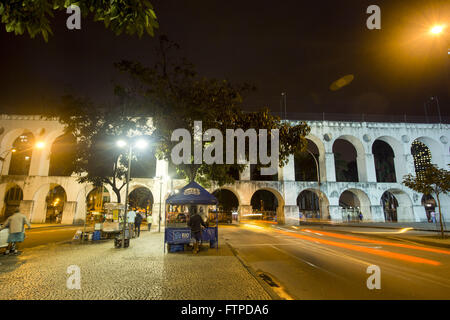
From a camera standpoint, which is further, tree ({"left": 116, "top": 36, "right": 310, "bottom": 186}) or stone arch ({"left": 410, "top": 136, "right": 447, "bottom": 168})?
stone arch ({"left": 410, "top": 136, "right": 447, "bottom": 168})

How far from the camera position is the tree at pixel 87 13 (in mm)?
3350

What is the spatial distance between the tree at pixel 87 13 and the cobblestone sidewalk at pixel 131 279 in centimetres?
448

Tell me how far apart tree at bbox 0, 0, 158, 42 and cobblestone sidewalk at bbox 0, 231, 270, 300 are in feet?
14.7

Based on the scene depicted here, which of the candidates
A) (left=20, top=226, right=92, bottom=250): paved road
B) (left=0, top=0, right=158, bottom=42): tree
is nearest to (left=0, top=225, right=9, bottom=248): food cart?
(left=20, top=226, right=92, bottom=250): paved road

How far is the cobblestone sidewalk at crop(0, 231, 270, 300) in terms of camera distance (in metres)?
4.58

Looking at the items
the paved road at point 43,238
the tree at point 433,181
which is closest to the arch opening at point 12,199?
the paved road at point 43,238

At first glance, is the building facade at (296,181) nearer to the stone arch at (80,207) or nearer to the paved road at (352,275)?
the stone arch at (80,207)

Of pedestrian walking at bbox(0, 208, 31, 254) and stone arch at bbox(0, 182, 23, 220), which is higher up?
stone arch at bbox(0, 182, 23, 220)

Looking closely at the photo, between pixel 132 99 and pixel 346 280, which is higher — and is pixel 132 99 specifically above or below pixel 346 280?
above

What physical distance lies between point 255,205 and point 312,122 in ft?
84.5

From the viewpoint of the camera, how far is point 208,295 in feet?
14.9

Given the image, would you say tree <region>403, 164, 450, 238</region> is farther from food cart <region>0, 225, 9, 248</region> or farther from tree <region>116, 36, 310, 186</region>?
food cart <region>0, 225, 9, 248</region>
